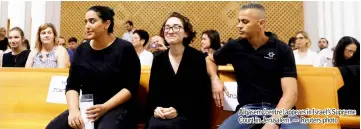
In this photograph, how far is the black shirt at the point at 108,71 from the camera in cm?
203

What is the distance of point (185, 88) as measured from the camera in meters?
2.03

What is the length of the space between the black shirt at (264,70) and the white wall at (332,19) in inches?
174

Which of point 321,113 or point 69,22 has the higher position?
point 69,22

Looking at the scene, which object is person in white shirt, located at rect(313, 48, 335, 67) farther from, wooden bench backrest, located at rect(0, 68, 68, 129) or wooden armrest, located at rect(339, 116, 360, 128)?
wooden bench backrest, located at rect(0, 68, 68, 129)

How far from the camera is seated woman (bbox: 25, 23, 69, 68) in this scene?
3.37m

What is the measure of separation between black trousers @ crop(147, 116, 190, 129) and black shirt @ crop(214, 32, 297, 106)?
0.36m

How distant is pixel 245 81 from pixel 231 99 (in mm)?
295

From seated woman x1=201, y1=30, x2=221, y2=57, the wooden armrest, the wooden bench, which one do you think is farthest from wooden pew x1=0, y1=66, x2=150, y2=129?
the wooden armrest

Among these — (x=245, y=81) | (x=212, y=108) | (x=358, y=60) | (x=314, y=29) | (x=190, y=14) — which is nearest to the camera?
(x=245, y=81)

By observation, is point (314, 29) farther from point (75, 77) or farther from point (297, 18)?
point (75, 77)

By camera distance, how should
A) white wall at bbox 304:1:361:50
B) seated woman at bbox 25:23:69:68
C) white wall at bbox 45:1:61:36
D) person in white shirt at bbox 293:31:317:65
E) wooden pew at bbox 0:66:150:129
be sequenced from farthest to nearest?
white wall at bbox 45:1:61:36 → white wall at bbox 304:1:361:50 → person in white shirt at bbox 293:31:317:65 → seated woman at bbox 25:23:69:68 → wooden pew at bbox 0:66:150:129

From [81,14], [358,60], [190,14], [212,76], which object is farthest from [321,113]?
[81,14]

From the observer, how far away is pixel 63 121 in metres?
2.02

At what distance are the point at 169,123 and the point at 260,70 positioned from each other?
60 centimetres
